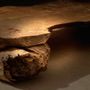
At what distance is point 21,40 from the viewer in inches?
73.0

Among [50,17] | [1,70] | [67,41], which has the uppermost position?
[50,17]

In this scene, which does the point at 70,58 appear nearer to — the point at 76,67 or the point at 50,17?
the point at 76,67

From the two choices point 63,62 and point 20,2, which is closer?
point 63,62

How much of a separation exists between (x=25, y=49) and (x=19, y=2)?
115 centimetres

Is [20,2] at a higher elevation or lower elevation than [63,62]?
higher

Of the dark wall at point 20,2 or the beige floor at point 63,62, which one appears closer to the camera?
the beige floor at point 63,62

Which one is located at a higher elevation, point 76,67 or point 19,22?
point 19,22

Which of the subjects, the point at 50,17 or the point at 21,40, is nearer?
the point at 21,40

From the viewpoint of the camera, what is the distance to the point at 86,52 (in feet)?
8.49

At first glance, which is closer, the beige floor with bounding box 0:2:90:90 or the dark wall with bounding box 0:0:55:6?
the beige floor with bounding box 0:2:90:90

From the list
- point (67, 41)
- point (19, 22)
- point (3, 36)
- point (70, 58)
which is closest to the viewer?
point (3, 36)

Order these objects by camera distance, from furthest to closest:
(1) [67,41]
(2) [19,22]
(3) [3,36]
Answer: (1) [67,41], (2) [19,22], (3) [3,36]

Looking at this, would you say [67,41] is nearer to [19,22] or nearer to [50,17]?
[50,17]

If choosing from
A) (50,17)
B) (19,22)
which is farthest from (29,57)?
(50,17)
